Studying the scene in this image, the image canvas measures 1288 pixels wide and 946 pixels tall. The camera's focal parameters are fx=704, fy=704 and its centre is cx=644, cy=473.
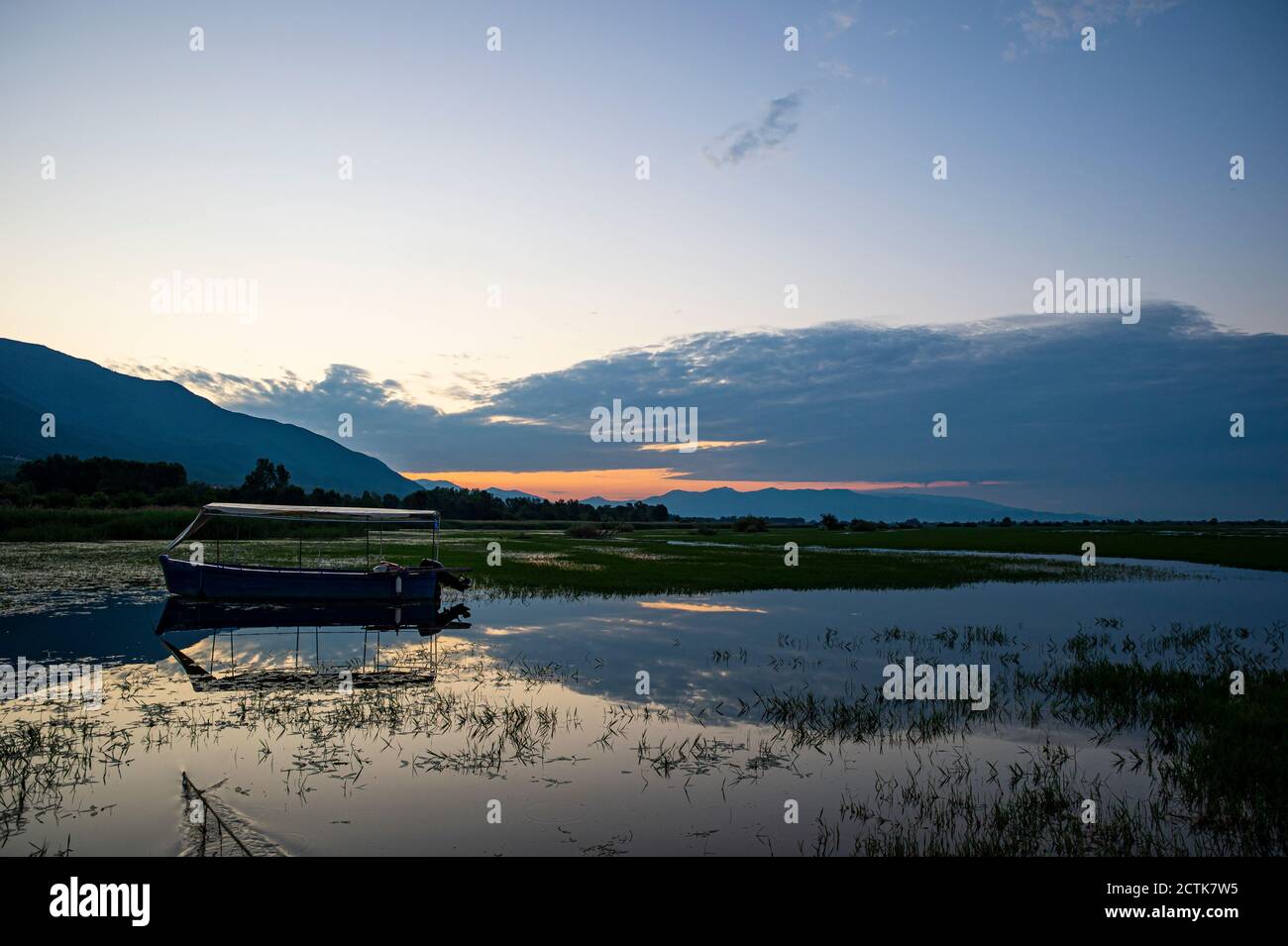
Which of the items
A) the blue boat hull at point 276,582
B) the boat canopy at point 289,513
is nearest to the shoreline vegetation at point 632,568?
the blue boat hull at point 276,582

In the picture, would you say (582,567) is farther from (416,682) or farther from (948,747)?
(948,747)

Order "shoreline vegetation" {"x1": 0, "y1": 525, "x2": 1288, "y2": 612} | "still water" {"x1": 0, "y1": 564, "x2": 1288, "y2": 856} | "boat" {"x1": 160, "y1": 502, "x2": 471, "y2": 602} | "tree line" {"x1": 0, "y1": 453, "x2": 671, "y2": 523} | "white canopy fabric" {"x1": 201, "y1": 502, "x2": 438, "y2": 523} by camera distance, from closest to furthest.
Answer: "still water" {"x1": 0, "y1": 564, "x2": 1288, "y2": 856}
"white canopy fabric" {"x1": 201, "y1": 502, "x2": 438, "y2": 523}
"boat" {"x1": 160, "y1": 502, "x2": 471, "y2": 602}
"shoreline vegetation" {"x1": 0, "y1": 525, "x2": 1288, "y2": 612}
"tree line" {"x1": 0, "y1": 453, "x2": 671, "y2": 523}

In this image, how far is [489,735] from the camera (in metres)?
12.4

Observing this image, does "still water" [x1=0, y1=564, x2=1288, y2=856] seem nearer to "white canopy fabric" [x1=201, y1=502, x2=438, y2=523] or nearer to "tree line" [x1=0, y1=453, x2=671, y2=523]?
"white canopy fabric" [x1=201, y1=502, x2=438, y2=523]

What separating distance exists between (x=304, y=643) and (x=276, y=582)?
852 cm

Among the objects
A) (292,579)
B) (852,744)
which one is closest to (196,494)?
(292,579)

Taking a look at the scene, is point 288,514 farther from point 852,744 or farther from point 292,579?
point 852,744

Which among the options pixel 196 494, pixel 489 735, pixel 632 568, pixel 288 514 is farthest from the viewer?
pixel 196 494

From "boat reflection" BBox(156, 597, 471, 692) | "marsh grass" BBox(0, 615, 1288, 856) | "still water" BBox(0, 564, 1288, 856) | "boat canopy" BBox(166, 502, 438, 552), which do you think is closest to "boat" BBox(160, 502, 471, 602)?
"boat canopy" BBox(166, 502, 438, 552)

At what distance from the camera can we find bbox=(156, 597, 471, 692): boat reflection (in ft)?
54.7

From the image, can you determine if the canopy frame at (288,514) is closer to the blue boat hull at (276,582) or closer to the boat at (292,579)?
the boat at (292,579)

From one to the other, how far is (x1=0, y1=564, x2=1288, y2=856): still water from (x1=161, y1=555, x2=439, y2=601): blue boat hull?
8.72 ft

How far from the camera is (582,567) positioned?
44000mm

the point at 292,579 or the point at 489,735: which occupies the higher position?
the point at 292,579
